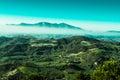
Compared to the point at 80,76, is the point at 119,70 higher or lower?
higher

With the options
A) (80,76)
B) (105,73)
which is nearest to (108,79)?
(105,73)

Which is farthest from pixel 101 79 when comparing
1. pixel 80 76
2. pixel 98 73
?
pixel 80 76

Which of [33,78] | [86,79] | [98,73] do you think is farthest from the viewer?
[86,79]

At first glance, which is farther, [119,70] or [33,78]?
[33,78]

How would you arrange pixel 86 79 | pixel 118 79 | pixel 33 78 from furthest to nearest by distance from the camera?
pixel 86 79, pixel 33 78, pixel 118 79

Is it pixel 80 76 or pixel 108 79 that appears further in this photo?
pixel 80 76

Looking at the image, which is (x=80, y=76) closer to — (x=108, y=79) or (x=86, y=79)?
(x=86, y=79)

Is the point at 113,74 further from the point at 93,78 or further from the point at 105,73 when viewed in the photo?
the point at 93,78

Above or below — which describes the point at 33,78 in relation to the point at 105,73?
below

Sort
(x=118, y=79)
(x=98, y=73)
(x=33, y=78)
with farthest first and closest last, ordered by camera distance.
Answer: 1. (x=33, y=78)
2. (x=98, y=73)
3. (x=118, y=79)
